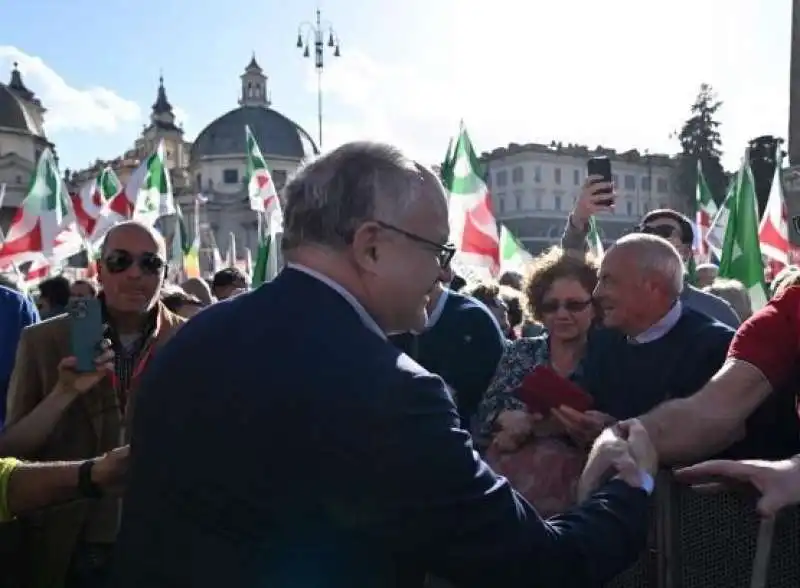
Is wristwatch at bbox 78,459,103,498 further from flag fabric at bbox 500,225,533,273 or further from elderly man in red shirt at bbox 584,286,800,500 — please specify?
flag fabric at bbox 500,225,533,273

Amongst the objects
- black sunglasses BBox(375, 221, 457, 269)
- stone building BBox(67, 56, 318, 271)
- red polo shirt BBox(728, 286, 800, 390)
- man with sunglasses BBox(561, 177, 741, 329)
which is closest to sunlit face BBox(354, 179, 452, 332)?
black sunglasses BBox(375, 221, 457, 269)

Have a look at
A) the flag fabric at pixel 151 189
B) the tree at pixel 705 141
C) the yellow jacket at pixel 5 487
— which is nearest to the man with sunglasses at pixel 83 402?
the yellow jacket at pixel 5 487

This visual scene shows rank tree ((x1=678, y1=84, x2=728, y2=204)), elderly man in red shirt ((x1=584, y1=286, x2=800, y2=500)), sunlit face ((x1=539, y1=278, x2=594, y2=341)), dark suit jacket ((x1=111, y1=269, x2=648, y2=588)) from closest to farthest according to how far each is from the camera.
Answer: dark suit jacket ((x1=111, y1=269, x2=648, y2=588))
elderly man in red shirt ((x1=584, y1=286, x2=800, y2=500))
sunlit face ((x1=539, y1=278, x2=594, y2=341))
tree ((x1=678, y1=84, x2=728, y2=204))

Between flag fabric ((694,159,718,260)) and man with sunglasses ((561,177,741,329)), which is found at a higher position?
flag fabric ((694,159,718,260))

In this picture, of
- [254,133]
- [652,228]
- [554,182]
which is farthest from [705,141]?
[652,228]

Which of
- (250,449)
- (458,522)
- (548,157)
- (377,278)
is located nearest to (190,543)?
(250,449)

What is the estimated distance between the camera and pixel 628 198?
94250mm

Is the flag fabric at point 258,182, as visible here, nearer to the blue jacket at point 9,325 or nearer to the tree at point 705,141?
the blue jacket at point 9,325

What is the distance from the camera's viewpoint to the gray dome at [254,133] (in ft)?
344

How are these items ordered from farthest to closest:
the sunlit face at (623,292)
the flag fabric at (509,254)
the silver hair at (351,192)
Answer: the flag fabric at (509,254) → the sunlit face at (623,292) → the silver hair at (351,192)

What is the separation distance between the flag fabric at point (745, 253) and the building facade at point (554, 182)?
77329 mm

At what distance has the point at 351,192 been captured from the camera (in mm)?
1912

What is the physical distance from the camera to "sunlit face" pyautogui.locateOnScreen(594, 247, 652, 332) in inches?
139

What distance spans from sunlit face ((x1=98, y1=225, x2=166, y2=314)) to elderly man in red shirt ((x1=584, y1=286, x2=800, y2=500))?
2295 millimetres
